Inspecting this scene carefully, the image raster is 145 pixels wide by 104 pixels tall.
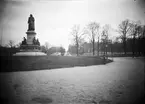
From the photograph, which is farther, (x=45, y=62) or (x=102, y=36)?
(x=102, y=36)

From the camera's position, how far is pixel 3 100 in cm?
314

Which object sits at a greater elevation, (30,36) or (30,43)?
(30,36)

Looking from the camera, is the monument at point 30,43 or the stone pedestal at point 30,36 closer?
the monument at point 30,43

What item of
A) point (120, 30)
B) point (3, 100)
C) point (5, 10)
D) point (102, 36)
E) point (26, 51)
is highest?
point (120, 30)

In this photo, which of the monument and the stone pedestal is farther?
the stone pedestal

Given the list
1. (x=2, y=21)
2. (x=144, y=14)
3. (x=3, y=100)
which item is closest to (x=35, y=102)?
(x=3, y=100)

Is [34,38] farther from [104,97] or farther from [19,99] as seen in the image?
[104,97]

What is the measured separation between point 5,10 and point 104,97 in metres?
6.02

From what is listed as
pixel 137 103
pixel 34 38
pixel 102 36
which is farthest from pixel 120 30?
pixel 137 103

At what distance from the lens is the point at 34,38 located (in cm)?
1786

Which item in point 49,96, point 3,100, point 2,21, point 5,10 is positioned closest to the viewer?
point 3,100

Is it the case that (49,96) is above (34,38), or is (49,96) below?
below

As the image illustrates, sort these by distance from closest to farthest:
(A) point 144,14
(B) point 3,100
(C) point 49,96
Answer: (B) point 3,100, (C) point 49,96, (A) point 144,14

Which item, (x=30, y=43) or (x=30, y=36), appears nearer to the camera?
(x=30, y=43)
